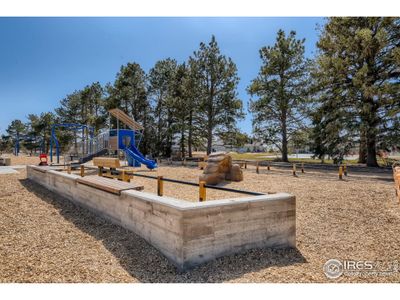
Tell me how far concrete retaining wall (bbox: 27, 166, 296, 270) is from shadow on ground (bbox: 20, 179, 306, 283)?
9 centimetres

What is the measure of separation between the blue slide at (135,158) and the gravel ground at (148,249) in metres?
10.4

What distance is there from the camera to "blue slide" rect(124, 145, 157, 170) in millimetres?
17422

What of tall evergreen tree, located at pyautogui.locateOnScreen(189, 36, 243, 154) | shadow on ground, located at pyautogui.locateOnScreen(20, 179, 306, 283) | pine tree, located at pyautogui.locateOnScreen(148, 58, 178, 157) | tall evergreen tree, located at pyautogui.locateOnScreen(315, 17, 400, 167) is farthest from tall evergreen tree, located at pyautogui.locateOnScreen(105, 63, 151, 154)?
shadow on ground, located at pyautogui.locateOnScreen(20, 179, 306, 283)

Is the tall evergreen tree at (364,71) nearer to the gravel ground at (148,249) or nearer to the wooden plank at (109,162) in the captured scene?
the gravel ground at (148,249)

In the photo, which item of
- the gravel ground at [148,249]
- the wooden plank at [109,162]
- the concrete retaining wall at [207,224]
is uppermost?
the wooden plank at [109,162]

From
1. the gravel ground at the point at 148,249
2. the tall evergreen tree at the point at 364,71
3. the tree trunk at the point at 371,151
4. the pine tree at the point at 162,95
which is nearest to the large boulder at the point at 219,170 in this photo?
the gravel ground at the point at 148,249

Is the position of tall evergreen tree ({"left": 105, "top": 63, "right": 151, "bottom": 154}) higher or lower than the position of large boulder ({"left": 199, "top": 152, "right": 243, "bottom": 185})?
higher

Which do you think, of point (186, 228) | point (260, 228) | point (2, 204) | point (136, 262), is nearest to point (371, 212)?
point (260, 228)

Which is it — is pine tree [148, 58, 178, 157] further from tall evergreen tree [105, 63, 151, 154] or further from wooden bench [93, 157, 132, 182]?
wooden bench [93, 157, 132, 182]

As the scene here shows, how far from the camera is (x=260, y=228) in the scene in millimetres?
4094

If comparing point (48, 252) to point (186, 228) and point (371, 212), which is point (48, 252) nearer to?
point (186, 228)

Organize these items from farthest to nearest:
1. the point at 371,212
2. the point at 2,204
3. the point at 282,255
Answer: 1. the point at 2,204
2. the point at 371,212
3. the point at 282,255

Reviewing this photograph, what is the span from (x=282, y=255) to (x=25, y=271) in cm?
342

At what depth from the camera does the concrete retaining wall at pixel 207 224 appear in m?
3.52
